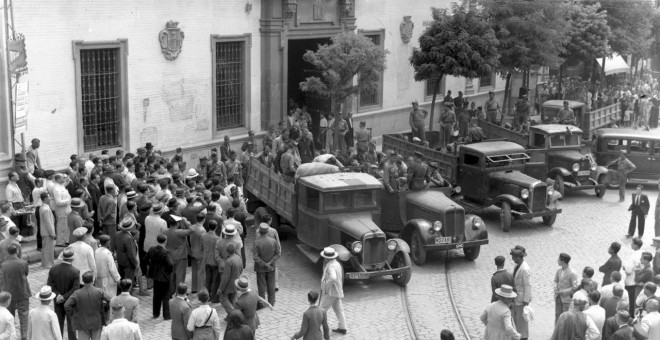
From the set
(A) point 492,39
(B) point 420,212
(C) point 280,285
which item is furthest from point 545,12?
(C) point 280,285

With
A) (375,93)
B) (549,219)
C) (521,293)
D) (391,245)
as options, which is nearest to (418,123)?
(375,93)

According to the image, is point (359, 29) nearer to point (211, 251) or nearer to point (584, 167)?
point (584, 167)

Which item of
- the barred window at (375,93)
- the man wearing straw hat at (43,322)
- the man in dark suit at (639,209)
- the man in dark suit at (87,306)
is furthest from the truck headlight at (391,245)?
the barred window at (375,93)

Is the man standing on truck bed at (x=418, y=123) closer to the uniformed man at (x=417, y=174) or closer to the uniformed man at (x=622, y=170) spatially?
the uniformed man at (x=622, y=170)

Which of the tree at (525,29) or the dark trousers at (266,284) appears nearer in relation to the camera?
the dark trousers at (266,284)

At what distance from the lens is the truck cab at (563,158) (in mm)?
24750

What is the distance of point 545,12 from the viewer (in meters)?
32.0

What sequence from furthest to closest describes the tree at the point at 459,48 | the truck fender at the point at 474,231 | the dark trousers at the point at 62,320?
1. the tree at the point at 459,48
2. the truck fender at the point at 474,231
3. the dark trousers at the point at 62,320

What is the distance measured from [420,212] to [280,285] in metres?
3.83

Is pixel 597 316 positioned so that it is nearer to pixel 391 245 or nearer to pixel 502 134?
pixel 391 245

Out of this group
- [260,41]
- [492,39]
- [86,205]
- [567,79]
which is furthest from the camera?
[567,79]

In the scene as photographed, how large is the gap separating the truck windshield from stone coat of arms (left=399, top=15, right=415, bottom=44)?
935 cm

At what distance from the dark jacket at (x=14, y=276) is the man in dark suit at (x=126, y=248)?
6.22 feet

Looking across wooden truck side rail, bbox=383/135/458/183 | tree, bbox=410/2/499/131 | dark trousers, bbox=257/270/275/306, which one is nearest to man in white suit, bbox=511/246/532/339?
dark trousers, bbox=257/270/275/306
